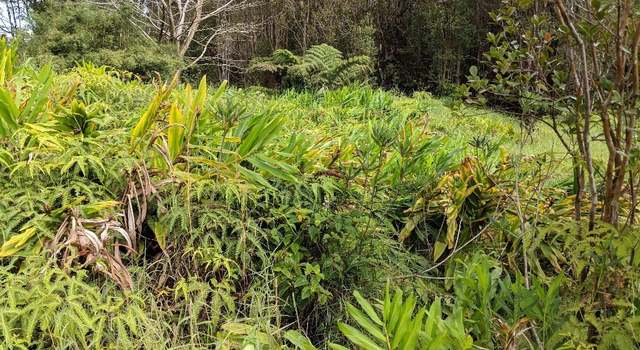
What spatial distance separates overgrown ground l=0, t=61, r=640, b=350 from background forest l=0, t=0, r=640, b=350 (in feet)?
0.03

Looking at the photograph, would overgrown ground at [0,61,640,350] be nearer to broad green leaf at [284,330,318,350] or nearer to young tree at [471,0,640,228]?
broad green leaf at [284,330,318,350]

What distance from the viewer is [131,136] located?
7.68 ft

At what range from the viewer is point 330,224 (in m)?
2.23

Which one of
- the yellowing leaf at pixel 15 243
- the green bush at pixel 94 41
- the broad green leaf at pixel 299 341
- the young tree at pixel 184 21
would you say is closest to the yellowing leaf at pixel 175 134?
the yellowing leaf at pixel 15 243

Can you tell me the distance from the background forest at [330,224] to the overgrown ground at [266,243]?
0.01m

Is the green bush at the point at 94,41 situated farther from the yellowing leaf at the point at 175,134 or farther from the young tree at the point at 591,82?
the young tree at the point at 591,82

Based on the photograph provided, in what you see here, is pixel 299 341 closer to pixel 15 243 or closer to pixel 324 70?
pixel 15 243

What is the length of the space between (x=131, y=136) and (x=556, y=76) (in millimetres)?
1826

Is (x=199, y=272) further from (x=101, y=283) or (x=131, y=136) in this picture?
(x=131, y=136)

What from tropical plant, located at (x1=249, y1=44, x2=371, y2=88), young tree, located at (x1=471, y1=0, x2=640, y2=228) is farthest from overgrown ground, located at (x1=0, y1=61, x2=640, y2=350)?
tropical plant, located at (x1=249, y1=44, x2=371, y2=88)

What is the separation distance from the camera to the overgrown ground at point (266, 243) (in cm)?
162

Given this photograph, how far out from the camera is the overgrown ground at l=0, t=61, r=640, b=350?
1.62 metres

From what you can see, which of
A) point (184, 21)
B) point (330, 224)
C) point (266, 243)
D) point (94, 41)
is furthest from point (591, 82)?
point (184, 21)

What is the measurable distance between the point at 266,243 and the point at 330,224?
0.30 m
